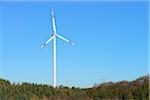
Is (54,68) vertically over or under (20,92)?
over

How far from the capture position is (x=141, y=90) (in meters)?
29.3

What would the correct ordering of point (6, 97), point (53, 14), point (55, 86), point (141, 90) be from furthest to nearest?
point (53, 14) → point (55, 86) → point (141, 90) → point (6, 97)

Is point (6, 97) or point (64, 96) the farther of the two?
point (64, 96)

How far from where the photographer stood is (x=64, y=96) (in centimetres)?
2941

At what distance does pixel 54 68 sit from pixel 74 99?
3700mm

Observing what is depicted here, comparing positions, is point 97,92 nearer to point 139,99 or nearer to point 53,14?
point 139,99

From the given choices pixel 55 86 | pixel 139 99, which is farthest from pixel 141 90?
pixel 55 86

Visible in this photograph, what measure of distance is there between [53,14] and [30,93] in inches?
300

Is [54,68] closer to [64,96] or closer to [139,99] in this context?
[64,96]

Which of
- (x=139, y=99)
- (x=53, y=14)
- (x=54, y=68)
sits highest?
(x=53, y=14)

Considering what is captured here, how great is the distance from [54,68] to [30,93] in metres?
2.98

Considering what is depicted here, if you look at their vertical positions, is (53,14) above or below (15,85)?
above

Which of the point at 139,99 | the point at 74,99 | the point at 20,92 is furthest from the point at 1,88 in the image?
the point at 139,99

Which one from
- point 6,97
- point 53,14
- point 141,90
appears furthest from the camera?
point 53,14
